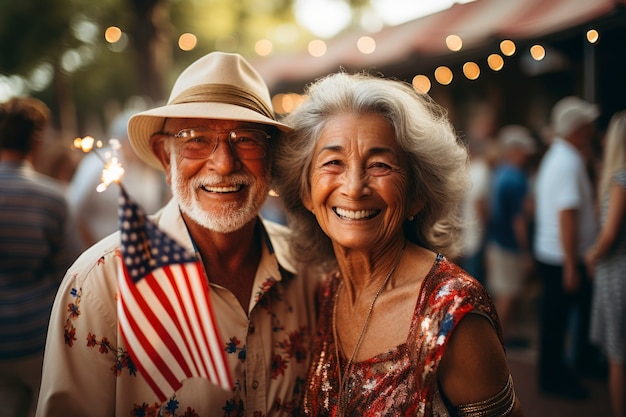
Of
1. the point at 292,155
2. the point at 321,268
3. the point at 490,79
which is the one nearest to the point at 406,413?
the point at 321,268

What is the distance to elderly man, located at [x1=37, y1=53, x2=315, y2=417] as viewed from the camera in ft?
6.82

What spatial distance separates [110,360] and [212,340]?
0.46 m

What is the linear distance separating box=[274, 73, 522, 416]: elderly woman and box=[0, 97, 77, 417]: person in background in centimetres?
189

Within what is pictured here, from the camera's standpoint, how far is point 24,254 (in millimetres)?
3459

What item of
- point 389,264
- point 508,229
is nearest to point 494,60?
point 508,229

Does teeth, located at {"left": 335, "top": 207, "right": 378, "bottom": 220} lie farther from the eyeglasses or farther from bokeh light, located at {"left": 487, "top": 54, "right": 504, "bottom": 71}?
bokeh light, located at {"left": 487, "top": 54, "right": 504, "bottom": 71}

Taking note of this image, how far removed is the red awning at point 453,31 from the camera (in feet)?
16.1

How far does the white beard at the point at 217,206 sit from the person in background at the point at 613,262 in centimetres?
285

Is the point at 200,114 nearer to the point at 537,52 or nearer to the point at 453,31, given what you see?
the point at 537,52

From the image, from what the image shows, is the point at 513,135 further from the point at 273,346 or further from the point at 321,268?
the point at 273,346

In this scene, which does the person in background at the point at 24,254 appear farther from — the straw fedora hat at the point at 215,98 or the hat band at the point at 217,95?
the hat band at the point at 217,95

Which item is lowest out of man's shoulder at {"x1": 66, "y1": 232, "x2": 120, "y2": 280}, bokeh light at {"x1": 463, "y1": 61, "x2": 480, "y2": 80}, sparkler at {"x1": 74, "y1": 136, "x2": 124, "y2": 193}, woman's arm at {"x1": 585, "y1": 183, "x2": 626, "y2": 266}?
man's shoulder at {"x1": 66, "y1": 232, "x2": 120, "y2": 280}

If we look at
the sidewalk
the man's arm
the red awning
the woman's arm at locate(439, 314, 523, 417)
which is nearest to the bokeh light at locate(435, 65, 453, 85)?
the red awning

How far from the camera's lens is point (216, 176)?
2377 millimetres
